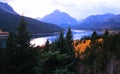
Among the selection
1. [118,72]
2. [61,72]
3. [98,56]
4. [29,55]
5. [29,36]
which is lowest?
[118,72]

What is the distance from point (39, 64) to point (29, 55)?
121 centimetres

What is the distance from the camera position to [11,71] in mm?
15812

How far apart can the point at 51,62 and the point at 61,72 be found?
0.91 metres

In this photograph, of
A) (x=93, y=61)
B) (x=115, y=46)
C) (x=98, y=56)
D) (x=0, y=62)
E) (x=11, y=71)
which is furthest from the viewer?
(x=93, y=61)

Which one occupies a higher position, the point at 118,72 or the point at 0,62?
the point at 0,62

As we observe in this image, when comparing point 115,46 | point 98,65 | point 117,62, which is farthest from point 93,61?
point 115,46

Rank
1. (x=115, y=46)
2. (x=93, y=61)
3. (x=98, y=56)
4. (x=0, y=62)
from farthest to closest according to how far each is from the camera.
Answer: (x=93, y=61), (x=98, y=56), (x=115, y=46), (x=0, y=62)

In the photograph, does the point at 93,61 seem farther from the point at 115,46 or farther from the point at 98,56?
the point at 115,46

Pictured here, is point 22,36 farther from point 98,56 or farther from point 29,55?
point 98,56

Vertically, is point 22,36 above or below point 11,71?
above

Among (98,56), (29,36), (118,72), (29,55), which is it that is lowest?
(118,72)

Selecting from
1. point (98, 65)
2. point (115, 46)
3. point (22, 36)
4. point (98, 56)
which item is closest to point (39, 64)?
point (22, 36)

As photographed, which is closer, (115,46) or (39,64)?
(39,64)

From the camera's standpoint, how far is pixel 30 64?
631 inches
